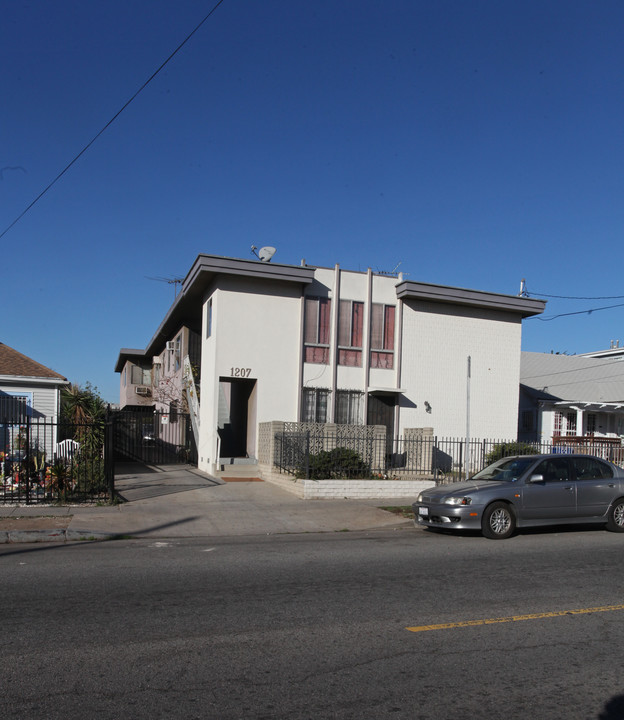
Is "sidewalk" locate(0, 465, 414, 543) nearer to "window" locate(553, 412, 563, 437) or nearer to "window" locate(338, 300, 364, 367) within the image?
"window" locate(338, 300, 364, 367)

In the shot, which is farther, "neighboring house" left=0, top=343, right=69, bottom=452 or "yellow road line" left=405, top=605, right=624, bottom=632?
"neighboring house" left=0, top=343, right=69, bottom=452

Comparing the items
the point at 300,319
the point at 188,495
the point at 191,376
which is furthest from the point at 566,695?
the point at 191,376

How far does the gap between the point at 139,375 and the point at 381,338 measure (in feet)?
74.7

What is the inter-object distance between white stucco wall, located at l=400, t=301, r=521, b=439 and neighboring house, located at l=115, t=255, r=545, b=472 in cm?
4

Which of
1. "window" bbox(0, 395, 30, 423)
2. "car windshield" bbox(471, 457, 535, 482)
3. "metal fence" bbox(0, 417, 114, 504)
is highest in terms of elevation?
"window" bbox(0, 395, 30, 423)

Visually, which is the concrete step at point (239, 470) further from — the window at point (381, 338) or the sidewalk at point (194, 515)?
the window at point (381, 338)

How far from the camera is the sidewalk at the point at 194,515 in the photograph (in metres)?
11.9

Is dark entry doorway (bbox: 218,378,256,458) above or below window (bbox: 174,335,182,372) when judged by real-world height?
below

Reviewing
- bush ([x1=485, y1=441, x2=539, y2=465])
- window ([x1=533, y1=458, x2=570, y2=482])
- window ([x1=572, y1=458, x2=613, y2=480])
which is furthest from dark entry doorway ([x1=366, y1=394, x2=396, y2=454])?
window ([x1=533, y1=458, x2=570, y2=482])

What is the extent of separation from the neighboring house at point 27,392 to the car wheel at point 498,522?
16.0 meters

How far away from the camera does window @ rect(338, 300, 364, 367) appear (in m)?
22.9

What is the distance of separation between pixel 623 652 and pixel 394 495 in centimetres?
1198

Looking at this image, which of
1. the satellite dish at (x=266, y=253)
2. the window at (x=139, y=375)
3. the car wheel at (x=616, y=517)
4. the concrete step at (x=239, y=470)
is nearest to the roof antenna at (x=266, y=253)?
the satellite dish at (x=266, y=253)

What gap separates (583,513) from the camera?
1225 cm
